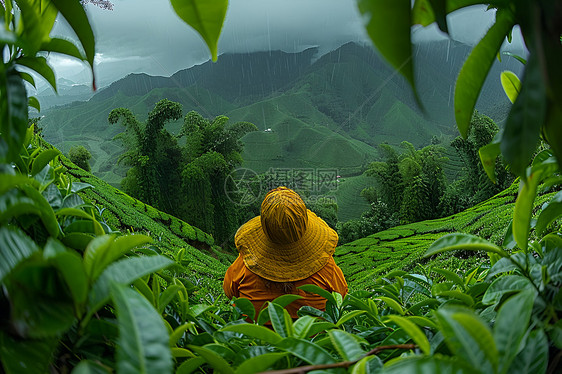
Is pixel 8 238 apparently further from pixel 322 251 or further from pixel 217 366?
pixel 322 251

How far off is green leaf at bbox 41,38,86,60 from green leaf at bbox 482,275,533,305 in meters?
0.30

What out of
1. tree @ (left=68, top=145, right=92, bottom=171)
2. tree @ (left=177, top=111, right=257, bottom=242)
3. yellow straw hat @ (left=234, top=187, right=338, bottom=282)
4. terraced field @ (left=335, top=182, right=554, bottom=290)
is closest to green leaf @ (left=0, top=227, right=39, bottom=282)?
yellow straw hat @ (left=234, top=187, right=338, bottom=282)

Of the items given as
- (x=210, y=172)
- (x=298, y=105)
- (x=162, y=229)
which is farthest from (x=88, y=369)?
(x=298, y=105)

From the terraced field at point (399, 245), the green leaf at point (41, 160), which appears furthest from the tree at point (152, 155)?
the green leaf at point (41, 160)

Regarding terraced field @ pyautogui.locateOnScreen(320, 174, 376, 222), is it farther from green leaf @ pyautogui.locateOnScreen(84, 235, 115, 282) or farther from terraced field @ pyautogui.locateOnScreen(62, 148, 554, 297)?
green leaf @ pyautogui.locateOnScreen(84, 235, 115, 282)

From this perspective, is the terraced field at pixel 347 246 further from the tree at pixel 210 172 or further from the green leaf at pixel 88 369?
the green leaf at pixel 88 369

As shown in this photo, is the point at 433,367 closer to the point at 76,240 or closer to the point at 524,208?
the point at 524,208

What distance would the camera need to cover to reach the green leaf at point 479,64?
196 mm

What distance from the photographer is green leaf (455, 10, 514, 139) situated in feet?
0.64

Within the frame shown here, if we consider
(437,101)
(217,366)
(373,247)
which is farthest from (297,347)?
(437,101)

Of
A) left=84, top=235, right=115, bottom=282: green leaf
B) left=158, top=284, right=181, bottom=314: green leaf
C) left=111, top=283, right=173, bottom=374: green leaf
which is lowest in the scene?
left=158, top=284, right=181, bottom=314: green leaf

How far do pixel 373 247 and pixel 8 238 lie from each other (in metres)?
5.65

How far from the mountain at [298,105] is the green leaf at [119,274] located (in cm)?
839

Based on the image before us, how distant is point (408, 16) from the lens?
108 millimetres
